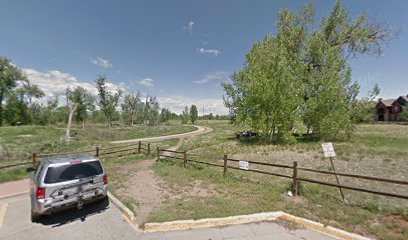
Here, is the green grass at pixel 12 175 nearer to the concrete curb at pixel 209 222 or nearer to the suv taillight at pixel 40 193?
the suv taillight at pixel 40 193

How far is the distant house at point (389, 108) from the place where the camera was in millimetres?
52188

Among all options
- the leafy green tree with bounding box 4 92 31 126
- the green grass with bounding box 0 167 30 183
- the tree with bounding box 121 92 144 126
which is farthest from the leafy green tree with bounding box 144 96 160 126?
the green grass with bounding box 0 167 30 183

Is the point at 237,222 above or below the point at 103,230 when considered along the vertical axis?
above

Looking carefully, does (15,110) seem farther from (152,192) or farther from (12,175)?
(152,192)

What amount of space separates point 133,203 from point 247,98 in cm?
1637

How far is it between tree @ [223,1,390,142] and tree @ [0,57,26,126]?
51753 mm

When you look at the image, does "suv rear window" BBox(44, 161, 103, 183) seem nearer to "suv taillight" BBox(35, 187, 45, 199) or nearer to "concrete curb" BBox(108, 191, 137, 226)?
"suv taillight" BBox(35, 187, 45, 199)

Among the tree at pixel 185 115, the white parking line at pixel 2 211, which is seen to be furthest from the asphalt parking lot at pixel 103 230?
the tree at pixel 185 115

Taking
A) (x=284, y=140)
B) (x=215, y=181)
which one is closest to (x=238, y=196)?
(x=215, y=181)

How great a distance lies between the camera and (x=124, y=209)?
19.3 feet

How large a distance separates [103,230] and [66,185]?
5.38 feet

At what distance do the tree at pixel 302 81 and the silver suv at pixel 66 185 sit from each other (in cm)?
1604

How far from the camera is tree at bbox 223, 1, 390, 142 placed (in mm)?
18797

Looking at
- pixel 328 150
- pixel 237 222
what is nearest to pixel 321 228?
pixel 237 222
